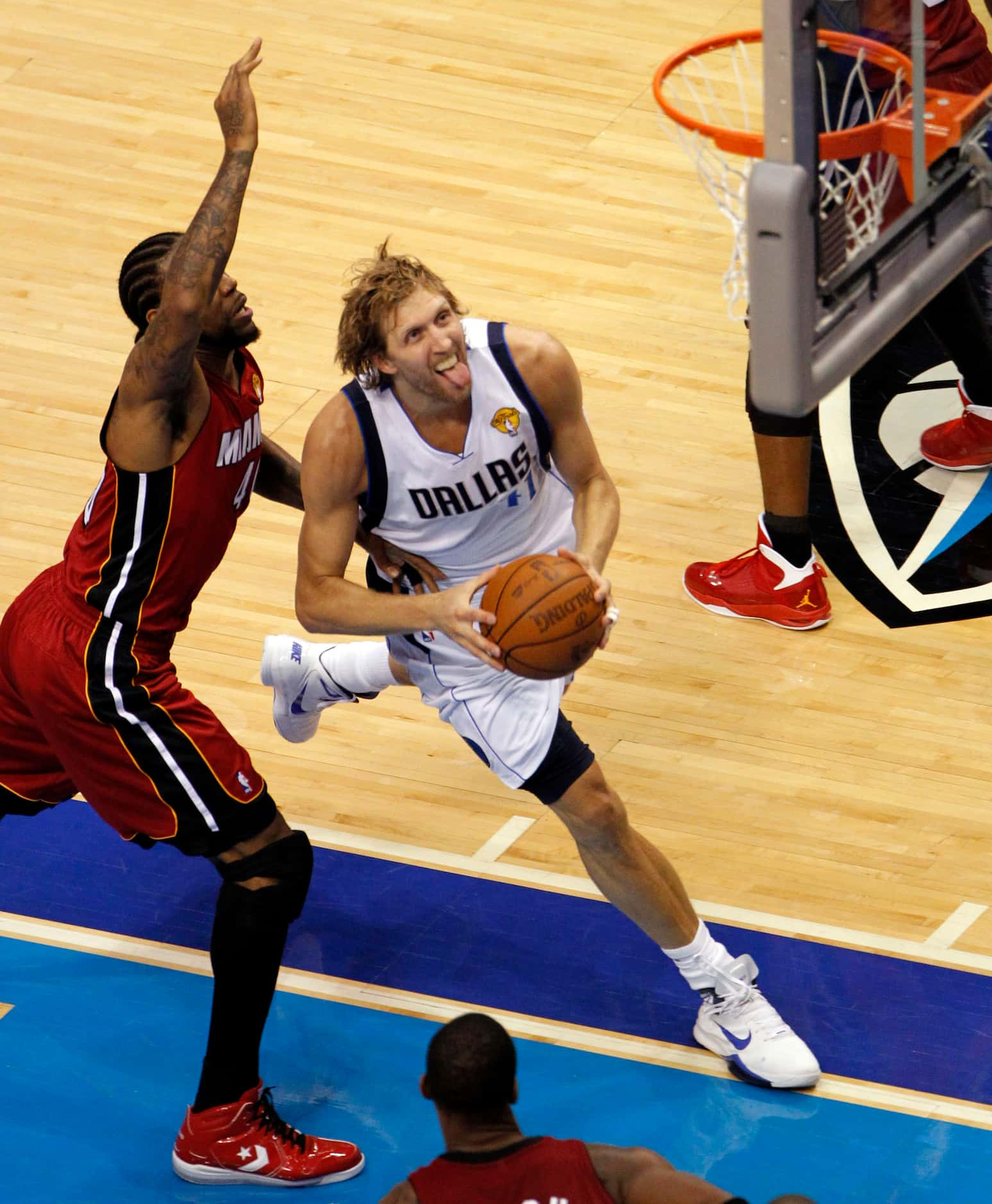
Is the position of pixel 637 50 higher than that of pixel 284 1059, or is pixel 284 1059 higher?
pixel 637 50

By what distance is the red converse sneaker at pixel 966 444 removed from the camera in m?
7.33

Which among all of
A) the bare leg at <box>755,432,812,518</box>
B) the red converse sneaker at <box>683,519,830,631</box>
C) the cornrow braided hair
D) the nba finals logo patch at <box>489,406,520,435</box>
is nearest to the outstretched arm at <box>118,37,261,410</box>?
the cornrow braided hair

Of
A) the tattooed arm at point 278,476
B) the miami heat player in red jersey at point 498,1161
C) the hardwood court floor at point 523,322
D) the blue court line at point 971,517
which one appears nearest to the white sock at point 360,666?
the hardwood court floor at point 523,322

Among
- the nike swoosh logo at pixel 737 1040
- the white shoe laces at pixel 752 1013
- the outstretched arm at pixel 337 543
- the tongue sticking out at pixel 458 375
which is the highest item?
the tongue sticking out at pixel 458 375

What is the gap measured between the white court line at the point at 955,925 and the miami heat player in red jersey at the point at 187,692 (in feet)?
5.60

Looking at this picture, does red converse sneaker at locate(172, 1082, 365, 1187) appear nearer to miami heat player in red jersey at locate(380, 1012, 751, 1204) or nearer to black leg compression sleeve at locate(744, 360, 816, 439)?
miami heat player in red jersey at locate(380, 1012, 751, 1204)

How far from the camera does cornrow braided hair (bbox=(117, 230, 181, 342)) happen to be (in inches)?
189

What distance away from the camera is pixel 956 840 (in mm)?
5789

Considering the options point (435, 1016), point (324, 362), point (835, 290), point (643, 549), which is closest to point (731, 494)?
point (643, 549)

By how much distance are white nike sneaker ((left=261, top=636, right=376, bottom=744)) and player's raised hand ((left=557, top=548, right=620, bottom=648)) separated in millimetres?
1389

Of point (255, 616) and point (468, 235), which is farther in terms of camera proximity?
point (468, 235)

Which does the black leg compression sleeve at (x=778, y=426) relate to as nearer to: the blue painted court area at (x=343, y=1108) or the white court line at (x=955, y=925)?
the white court line at (x=955, y=925)

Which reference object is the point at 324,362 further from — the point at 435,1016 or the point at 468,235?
the point at 435,1016

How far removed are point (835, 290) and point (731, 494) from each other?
3240 millimetres
